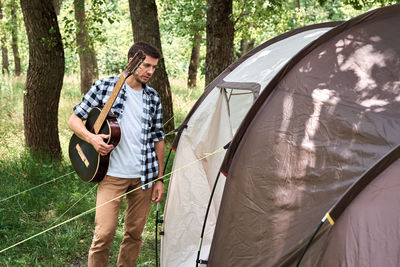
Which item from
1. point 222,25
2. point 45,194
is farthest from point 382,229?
Answer: point 222,25

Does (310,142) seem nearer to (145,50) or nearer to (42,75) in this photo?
(145,50)

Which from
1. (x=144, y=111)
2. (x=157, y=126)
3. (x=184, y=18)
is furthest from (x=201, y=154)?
(x=184, y=18)

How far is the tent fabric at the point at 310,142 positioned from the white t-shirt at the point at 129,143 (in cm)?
67

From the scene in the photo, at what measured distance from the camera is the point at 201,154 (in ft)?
13.7

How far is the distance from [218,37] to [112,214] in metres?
4.20

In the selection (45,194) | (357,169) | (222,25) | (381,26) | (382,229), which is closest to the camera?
(382,229)

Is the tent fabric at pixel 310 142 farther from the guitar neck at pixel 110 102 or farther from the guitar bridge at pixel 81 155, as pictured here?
the guitar bridge at pixel 81 155

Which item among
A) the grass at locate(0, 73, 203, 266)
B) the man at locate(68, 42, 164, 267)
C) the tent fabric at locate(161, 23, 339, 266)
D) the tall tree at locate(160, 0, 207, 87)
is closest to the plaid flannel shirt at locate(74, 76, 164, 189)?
the man at locate(68, 42, 164, 267)

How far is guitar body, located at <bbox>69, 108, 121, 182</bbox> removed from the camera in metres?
3.20

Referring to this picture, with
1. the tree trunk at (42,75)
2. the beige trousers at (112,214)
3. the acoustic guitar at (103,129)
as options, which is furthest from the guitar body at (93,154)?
the tree trunk at (42,75)

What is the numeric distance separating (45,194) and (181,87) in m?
9.34

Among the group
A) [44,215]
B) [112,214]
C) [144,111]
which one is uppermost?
[144,111]

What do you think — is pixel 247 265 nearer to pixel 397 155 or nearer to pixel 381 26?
pixel 397 155

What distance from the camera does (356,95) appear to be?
8.87 feet
